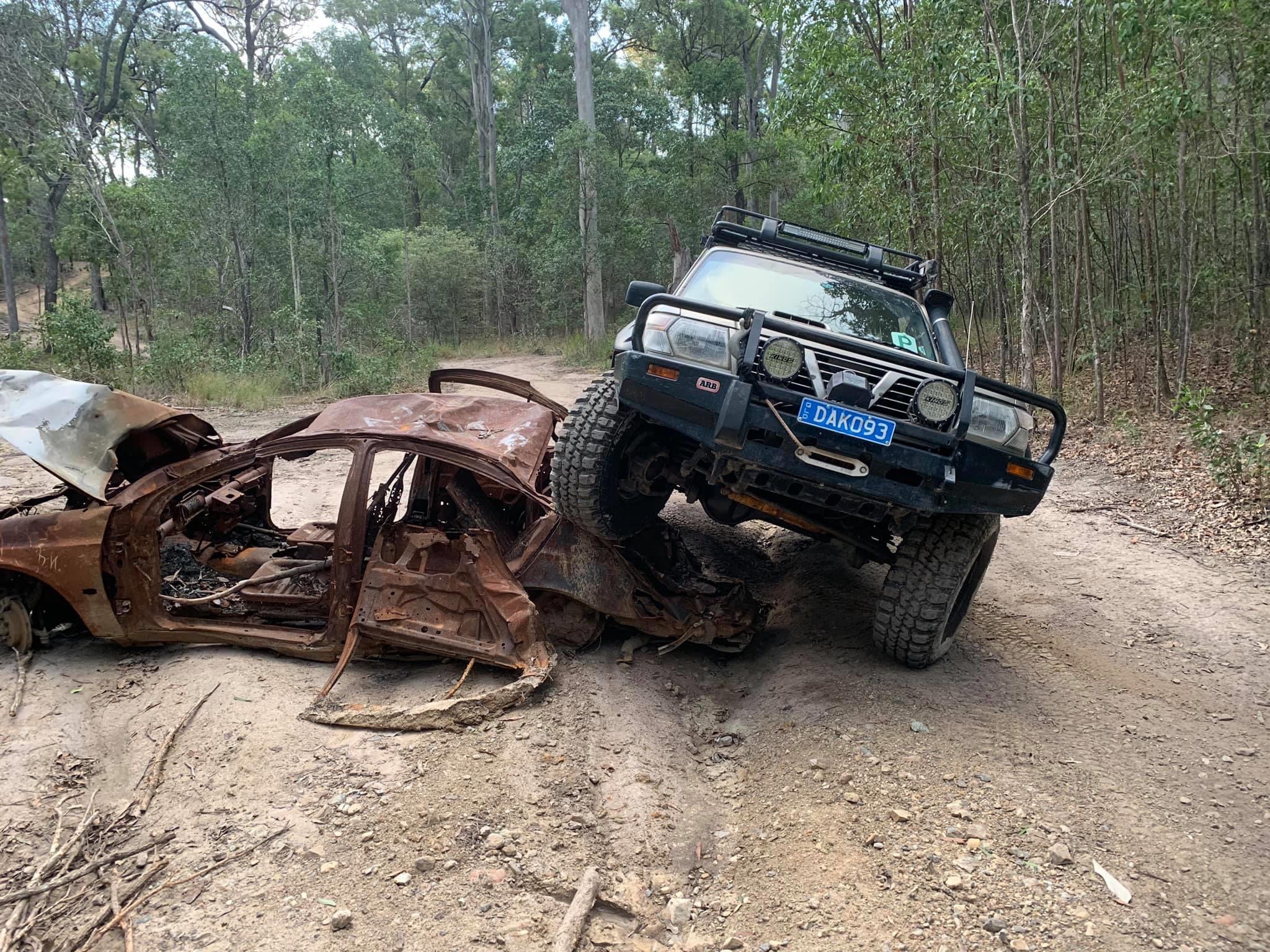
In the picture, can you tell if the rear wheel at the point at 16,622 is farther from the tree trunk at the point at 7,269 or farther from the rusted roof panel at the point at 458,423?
the tree trunk at the point at 7,269

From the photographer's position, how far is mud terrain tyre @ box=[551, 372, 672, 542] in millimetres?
4082

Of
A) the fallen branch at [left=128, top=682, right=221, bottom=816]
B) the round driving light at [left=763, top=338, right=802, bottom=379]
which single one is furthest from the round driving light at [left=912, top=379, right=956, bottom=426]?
the fallen branch at [left=128, top=682, right=221, bottom=816]

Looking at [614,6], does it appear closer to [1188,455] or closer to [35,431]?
[1188,455]

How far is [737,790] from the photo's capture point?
11.6ft

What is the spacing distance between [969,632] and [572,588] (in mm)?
2327

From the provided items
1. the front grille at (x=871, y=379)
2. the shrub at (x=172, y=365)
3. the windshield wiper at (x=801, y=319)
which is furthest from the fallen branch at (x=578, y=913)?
the shrub at (x=172, y=365)

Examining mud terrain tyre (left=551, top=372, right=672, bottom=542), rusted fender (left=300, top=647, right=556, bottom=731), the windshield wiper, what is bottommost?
rusted fender (left=300, top=647, right=556, bottom=731)

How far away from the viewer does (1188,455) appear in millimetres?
8484

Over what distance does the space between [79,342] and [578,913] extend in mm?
14386

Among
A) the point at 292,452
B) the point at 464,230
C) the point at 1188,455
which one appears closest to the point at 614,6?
the point at 464,230

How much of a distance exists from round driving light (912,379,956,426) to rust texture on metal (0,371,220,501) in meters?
Result: 3.87

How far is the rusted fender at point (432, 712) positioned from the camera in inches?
148

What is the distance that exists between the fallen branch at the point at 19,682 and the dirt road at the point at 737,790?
0.28 ft

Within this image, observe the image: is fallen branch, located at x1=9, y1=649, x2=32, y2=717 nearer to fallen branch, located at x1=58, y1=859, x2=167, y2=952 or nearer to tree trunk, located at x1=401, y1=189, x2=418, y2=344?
fallen branch, located at x1=58, y1=859, x2=167, y2=952
